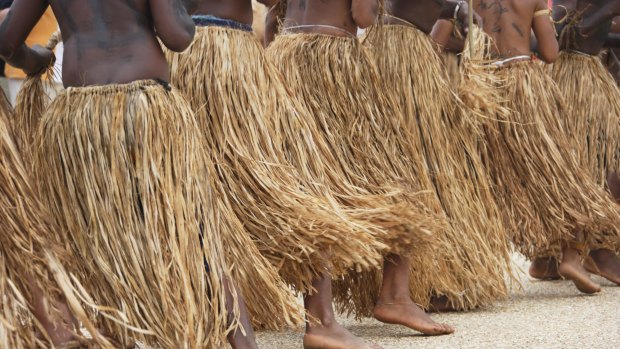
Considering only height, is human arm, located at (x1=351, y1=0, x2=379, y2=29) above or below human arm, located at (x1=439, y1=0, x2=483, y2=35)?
Answer: below

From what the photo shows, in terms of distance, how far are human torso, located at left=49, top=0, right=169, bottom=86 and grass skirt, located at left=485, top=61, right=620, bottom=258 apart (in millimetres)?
2145

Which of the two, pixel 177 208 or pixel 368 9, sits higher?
pixel 368 9

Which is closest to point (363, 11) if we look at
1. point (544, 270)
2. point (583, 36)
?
point (583, 36)

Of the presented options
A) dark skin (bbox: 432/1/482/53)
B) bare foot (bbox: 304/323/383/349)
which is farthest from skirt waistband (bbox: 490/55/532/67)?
bare foot (bbox: 304/323/383/349)

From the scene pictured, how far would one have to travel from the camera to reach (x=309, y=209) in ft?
11.6

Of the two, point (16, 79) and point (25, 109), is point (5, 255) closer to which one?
point (25, 109)

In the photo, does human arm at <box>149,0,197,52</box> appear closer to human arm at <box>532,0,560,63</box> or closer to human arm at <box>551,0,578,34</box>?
human arm at <box>532,0,560,63</box>

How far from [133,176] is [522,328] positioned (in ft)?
5.82

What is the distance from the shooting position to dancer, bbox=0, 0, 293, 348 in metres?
3.00

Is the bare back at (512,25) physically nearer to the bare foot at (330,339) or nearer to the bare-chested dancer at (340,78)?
the bare-chested dancer at (340,78)

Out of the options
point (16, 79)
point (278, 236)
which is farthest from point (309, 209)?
point (16, 79)

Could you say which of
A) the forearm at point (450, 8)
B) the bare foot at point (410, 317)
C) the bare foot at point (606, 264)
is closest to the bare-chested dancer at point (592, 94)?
the bare foot at point (606, 264)

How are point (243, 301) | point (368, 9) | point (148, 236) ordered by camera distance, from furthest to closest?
point (368, 9) < point (243, 301) < point (148, 236)

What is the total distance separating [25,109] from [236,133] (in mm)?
654
